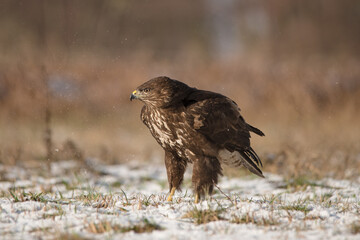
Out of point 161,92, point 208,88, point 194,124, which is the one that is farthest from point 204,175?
point 208,88

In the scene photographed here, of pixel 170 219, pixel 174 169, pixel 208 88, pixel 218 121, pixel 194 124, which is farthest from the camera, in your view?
pixel 208 88

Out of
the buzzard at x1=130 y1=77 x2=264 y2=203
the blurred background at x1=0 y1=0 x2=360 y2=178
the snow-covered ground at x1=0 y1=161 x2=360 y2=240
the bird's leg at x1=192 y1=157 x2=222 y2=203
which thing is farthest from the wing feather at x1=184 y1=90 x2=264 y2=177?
the blurred background at x1=0 y1=0 x2=360 y2=178

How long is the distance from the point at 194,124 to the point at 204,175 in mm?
500

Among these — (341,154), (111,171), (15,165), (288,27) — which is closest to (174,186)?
(111,171)

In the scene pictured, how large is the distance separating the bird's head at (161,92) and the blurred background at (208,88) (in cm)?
234

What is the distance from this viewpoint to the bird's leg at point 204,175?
436 cm

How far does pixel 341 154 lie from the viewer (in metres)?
7.71

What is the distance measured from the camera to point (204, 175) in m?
4.39

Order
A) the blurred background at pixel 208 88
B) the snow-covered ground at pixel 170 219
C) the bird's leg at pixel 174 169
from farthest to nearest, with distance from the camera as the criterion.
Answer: the blurred background at pixel 208 88 < the bird's leg at pixel 174 169 < the snow-covered ground at pixel 170 219

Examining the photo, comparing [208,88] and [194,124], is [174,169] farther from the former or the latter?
[208,88]

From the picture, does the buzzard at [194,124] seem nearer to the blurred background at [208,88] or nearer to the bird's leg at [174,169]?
the bird's leg at [174,169]

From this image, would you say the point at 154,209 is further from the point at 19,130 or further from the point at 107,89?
the point at 107,89

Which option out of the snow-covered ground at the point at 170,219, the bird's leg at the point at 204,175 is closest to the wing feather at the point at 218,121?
the bird's leg at the point at 204,175

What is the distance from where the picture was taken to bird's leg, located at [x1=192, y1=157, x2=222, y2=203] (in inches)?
172
